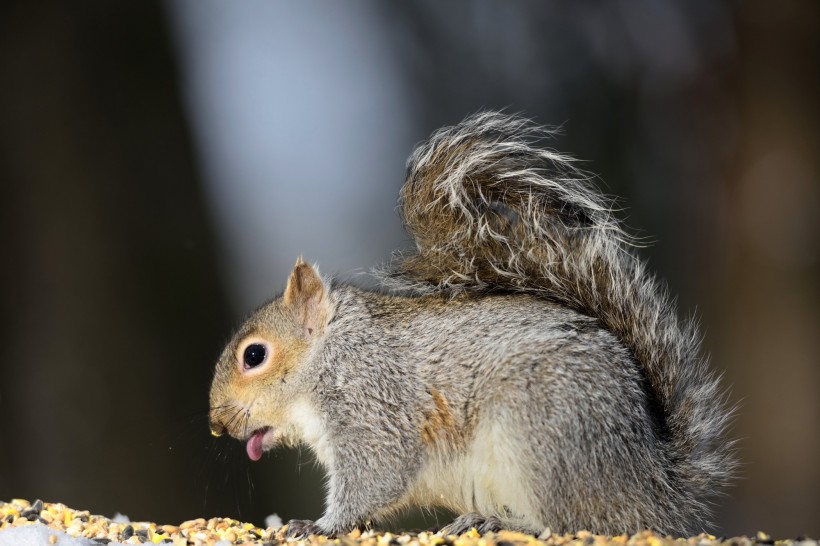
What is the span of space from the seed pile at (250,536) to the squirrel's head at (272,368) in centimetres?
21

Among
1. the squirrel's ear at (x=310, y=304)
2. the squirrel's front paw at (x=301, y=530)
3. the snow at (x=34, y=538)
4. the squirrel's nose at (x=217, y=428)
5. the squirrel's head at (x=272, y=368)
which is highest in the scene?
the squirrel's ear at (x=310, y=304)

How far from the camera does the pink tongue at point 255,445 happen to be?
1.91 m

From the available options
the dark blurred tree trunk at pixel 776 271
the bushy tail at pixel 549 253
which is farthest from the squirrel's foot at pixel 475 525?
the dark blurred tree trunk at pixel 776 271

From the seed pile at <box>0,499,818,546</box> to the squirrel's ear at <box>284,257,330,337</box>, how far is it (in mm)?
446

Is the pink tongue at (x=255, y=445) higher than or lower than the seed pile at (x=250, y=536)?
higher

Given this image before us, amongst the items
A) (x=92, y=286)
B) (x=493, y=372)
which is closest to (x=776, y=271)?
(x=493, y=372)

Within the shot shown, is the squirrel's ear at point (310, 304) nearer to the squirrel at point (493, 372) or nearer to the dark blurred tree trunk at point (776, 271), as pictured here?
the squirrel at point (493, 372)

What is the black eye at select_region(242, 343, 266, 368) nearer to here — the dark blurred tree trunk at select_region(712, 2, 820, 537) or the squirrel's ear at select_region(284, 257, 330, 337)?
the squirrel's ear at select_region(284, 257, 330, 337)

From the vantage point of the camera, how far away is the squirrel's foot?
5.37ft

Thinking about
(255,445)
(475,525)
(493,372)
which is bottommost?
(475,525)

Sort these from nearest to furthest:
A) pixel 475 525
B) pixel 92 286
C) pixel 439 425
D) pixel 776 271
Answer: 1. pixel 475 525
2. pixel 439 425
3. pixel 92 286
4. pixel 776 271

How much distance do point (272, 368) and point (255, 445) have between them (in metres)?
0.18

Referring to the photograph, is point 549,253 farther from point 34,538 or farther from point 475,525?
point 34,538

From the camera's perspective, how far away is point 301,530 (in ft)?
5.60
